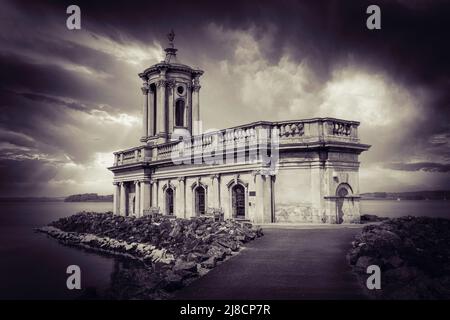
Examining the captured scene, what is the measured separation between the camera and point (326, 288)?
873cm

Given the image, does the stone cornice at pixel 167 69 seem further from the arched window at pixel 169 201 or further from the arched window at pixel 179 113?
the arched window at pixel 169 201

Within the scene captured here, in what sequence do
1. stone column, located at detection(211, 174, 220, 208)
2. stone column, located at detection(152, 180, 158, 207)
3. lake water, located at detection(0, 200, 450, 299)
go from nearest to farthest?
1. lake water, located at detection(0, 200, 450, 299)
2. stone column, located at detection(211, 174, 220, 208)
3. stone column, located at detection(152, 180, 158, 207)

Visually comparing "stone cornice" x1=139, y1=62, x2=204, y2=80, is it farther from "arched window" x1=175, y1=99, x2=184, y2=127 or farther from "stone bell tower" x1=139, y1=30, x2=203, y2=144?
"arched window" x1=175, y1=99, x2=184, y2=127

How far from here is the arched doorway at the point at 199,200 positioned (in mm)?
23906

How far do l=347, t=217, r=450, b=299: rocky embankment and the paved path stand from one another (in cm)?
55

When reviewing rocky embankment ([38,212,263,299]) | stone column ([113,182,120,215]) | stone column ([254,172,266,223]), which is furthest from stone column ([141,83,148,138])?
stone column ([254,172,266,223])

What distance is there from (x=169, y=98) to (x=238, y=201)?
13075 mm

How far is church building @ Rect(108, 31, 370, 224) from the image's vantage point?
1819 centimetres

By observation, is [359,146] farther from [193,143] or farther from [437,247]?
[193,143]

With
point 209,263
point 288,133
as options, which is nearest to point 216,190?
point 288,133

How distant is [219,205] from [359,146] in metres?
8.49

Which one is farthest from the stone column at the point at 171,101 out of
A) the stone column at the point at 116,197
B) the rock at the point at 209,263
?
the rock at the point at 209,263

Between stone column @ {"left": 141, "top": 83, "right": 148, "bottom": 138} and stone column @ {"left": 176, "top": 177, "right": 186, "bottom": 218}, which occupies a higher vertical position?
stone column @ {"left": 141, "top": 83, "right": 148, "bottom": 138}
